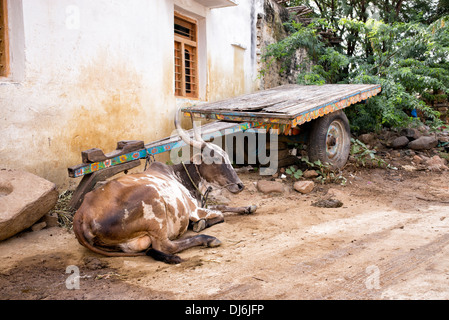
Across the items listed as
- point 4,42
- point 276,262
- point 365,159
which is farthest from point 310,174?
point 4,42

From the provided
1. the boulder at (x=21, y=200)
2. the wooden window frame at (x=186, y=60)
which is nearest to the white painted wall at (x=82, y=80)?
the wooden window frame at (x=186, y=60)

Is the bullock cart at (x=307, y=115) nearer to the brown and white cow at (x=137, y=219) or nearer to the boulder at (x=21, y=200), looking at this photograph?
the brown and white cow at (x=137, y=219)

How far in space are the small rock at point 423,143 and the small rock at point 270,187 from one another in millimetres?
3930

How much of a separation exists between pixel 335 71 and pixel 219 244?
6.79m

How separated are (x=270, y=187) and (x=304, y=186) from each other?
51cm

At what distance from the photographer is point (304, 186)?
585 centimetres

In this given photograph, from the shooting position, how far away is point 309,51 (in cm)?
935

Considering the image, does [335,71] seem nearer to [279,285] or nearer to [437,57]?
[437,57]

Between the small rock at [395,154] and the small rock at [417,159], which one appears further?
the small rock at [395,154]

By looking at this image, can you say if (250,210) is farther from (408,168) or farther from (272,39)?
(272,39)

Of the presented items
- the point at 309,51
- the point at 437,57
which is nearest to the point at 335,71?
the point at 309,51

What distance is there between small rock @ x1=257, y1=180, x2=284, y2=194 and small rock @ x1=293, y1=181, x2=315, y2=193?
0.23 meters

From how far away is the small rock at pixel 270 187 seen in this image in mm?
5887

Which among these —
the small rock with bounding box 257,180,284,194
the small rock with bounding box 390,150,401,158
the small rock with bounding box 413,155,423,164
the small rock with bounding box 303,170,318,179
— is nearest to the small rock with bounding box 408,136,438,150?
the small rock with bounding box 390,150,401,158
